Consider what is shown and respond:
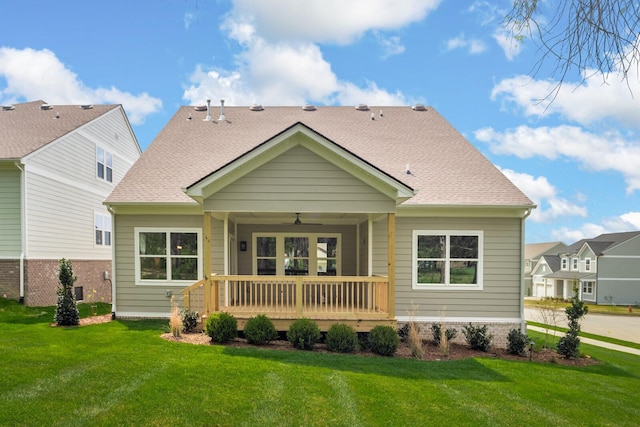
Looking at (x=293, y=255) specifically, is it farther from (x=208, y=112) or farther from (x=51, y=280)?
(x=51, y=280)

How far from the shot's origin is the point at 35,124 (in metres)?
16.9

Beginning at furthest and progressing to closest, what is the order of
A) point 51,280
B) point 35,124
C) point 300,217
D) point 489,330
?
point 35,124, point 51,280, point 300,217, point 489,330

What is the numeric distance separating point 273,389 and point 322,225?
7365mm

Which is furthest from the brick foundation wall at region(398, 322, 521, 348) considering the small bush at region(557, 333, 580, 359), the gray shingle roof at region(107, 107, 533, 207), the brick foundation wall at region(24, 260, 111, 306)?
the brick foundation wall at region(24, 260, 111, 306)

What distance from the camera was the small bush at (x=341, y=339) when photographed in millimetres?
8867

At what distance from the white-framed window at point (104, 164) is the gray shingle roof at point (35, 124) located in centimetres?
171

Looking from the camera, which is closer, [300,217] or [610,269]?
[300,217]

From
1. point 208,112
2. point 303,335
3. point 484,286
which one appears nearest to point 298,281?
point 303,335

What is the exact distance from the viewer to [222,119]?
15.7 m

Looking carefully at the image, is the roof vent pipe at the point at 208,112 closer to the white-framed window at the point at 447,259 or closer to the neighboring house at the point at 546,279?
the white-framed window at the point at 447,259

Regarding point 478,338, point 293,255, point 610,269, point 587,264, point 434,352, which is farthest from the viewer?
point 587,264

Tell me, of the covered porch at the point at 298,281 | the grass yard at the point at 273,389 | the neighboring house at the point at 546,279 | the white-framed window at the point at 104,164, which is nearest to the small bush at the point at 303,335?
the covered porch at the point at 298,281

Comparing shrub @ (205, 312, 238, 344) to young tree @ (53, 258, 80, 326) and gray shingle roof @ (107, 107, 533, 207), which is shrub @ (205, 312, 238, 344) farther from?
young tree @ (53, 258, 80, 326)

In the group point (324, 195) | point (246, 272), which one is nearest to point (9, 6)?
point (324, 195)
